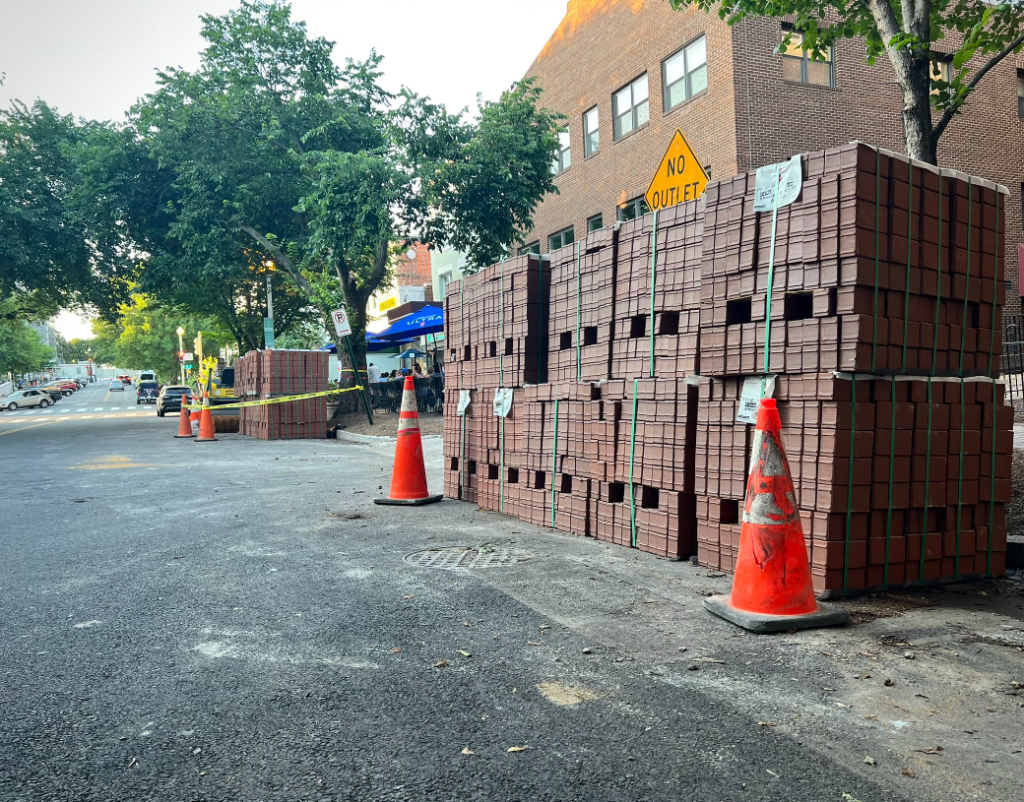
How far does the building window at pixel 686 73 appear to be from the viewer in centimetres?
2072

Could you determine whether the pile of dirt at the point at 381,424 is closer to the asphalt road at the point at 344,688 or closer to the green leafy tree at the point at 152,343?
the asphalt road at the point at 344,688

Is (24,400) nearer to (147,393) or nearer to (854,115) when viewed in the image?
(147,393)

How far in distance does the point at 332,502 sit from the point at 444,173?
1290cm

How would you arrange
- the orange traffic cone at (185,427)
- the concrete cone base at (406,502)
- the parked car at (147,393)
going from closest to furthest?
1. the concrete cone base at (406,502)
2. the orange traffic cone at (185,427)
3. the parked car at (147,393)

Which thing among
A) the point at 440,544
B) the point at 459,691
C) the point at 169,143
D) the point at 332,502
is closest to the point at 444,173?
the point at 169,143

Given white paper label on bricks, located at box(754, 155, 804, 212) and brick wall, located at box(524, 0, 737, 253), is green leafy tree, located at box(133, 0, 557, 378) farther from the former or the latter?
white paper label on bricks, located at box(754, 155, 804, 212)

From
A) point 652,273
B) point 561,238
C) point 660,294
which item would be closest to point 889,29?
point 652,273

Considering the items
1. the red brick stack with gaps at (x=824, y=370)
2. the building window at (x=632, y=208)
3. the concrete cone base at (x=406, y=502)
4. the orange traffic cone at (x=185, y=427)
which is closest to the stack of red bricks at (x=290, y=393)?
the orange traffic cone at (x=185, y=427)

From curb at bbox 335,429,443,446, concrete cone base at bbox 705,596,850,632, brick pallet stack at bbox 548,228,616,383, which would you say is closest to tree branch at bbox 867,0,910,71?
brick pallet stack at bbox 548,228,616,383

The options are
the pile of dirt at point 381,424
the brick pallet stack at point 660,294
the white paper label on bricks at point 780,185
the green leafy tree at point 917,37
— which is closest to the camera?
the white paper label on bricks at point 780,185

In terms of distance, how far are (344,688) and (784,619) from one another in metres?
2.28

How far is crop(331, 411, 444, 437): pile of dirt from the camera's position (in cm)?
1938

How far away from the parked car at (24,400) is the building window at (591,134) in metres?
52.4

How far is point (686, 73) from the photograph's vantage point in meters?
21.4
